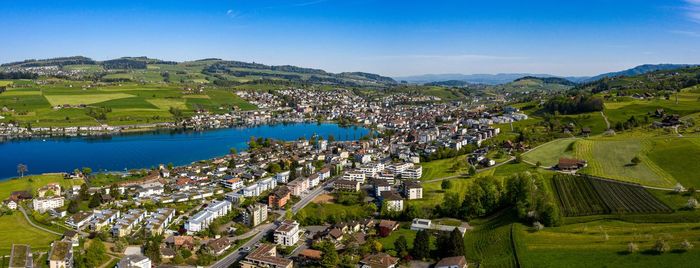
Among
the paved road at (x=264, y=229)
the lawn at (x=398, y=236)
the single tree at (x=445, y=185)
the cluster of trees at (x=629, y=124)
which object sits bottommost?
the paved road at (x=264, y=229)

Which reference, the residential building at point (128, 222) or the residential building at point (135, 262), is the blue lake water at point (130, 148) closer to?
the residential building at point (128, 222)

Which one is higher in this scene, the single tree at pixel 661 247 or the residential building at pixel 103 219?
the single tree at pixel 661 247

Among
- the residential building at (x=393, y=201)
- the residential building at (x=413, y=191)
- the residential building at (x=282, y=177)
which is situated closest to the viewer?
the residential building at (x=393, y=201)

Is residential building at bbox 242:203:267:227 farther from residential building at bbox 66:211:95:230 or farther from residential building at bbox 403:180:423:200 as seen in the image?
residential building at bbox 403:180:423:200

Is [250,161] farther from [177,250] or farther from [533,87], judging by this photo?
[533,87]

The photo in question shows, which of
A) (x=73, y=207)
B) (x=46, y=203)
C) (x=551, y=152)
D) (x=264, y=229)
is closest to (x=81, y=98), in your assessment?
(x=46, y=203)

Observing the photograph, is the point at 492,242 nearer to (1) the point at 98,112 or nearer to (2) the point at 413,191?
(2) the point at 413,191

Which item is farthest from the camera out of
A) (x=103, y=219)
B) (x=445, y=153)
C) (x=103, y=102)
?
(x=103, y=102)

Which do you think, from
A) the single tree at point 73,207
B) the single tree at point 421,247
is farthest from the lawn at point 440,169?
the single tree at point 73,207
